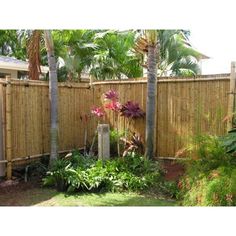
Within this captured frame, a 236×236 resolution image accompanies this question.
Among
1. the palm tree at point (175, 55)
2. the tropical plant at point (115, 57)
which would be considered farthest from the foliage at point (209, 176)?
the tropical plant at point (115, 57)

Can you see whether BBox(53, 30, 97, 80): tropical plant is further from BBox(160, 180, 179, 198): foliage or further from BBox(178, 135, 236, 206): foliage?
BBox(178, 135, 236, 206): foliage

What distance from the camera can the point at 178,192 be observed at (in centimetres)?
586

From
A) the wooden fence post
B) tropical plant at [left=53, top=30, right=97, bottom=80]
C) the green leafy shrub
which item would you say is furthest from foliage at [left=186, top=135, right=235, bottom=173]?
tropical plant at [left=53, top=30, right=97, bottom=80]

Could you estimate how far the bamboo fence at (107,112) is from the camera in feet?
22.8

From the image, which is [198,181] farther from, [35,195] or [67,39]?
[67,39]

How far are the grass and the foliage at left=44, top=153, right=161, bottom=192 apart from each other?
0.63 ft

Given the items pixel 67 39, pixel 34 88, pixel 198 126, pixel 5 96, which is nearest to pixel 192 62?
pixel 67 39

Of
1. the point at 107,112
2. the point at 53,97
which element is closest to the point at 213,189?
the point at 53,97

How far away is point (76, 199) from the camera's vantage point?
5.86 m

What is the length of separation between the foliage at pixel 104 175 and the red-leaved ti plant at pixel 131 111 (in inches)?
47.2

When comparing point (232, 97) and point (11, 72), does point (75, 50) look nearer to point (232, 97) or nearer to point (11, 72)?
point (11, 72)

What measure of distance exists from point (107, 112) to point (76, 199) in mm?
3302

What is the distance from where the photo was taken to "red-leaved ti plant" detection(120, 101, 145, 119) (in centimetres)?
796

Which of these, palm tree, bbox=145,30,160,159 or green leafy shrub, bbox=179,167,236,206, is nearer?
green leafy shrub, bbox=179,167,236,206
